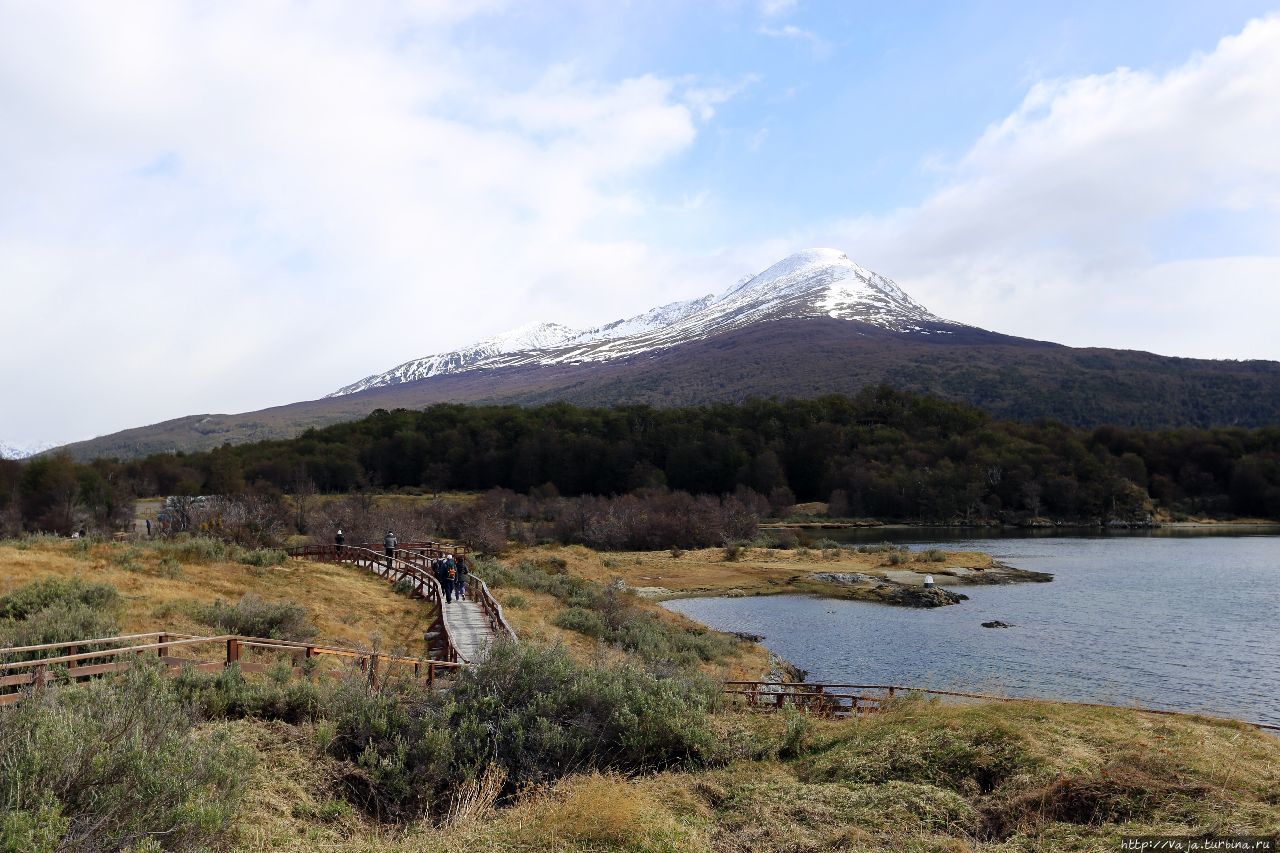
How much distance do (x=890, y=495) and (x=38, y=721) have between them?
295 ft

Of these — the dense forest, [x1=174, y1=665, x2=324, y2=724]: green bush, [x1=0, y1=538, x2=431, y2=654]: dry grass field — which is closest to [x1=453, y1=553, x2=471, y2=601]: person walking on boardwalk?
[x1=0, y1=538, x2=431, y2=654]: dry grass field

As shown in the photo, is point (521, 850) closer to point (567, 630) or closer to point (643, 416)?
point (567, 630)

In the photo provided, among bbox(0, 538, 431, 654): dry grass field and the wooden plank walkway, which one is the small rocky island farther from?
bbox(0, 538, 431, 654): dry grass field

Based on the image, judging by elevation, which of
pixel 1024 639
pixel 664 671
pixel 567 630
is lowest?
pixel 1024 639

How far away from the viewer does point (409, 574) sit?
1158 inches

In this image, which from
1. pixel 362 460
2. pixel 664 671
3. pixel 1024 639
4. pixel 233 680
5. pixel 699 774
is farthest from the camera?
pixel 362 460

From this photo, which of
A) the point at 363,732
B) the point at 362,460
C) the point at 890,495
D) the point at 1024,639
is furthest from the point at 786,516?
the point at 363,732

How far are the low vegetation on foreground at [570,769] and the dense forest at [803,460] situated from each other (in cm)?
7027

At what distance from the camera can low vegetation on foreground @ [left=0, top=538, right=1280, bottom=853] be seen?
633cm

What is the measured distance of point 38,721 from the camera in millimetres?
6500

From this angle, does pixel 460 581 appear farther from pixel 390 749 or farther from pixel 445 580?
pixel 390 749

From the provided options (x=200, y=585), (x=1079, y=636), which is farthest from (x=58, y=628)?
(x=1079, y=636)

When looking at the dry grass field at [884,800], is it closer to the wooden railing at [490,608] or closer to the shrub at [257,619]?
the wooden railing at [490,608]

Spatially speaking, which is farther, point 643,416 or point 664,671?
point 643,416
